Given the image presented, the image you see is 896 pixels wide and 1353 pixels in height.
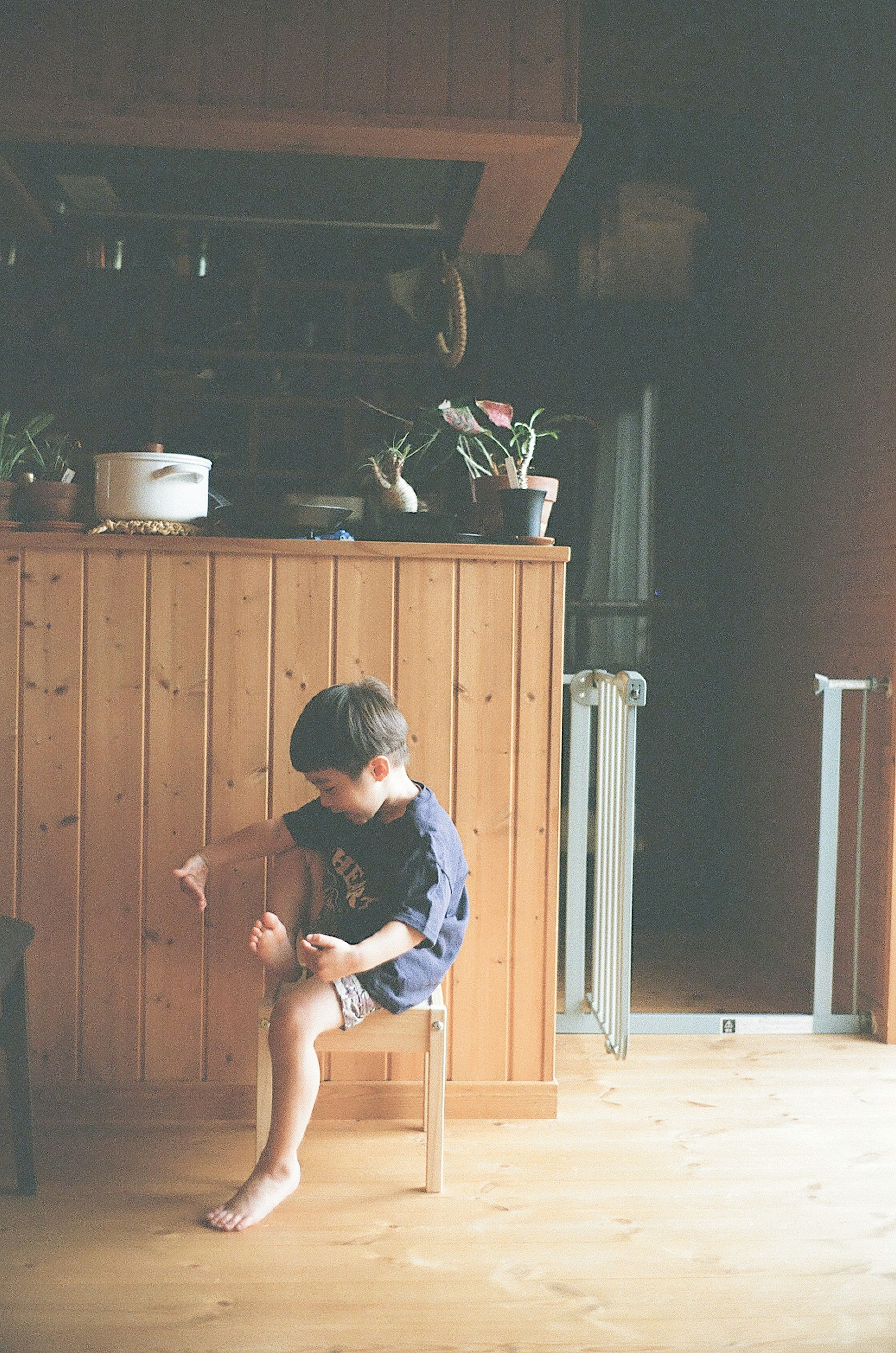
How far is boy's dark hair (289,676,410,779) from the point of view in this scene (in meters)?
1.86

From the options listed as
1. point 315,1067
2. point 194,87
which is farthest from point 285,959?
point 194,87

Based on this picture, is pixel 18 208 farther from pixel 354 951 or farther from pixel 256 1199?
pixel 256 1199

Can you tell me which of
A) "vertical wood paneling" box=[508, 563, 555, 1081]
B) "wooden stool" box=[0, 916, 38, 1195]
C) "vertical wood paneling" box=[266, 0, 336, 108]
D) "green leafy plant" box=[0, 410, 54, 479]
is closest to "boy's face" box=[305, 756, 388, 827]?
"vertical wood paneling" box=[508, 563, 555, 1081]

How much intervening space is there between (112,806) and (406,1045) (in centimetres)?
75

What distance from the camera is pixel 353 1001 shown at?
1.88m

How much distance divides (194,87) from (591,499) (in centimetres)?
207

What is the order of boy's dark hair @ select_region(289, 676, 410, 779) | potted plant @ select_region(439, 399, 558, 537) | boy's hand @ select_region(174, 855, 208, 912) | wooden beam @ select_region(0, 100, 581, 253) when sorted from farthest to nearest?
wooden beam @ select_region(0, 100, 581, 253) → potted plant @ select_region(439, 399, 558, 537) → boy's hand @ select_region(174, 855, 208, 912) → boy's dark hair @ select_region(289, 676, 410, 779)

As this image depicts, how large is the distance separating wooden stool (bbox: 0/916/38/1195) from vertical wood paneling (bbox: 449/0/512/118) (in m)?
1.98

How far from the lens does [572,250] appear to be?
4094 millimetres

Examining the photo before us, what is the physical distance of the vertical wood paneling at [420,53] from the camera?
2473 mm

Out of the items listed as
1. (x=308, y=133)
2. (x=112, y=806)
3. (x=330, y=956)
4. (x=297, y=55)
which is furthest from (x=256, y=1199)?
(x=297, y=55)

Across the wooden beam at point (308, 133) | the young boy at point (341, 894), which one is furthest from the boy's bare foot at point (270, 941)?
the wooden beam at point (308, 133)

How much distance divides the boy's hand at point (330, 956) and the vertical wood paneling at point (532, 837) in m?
0.56

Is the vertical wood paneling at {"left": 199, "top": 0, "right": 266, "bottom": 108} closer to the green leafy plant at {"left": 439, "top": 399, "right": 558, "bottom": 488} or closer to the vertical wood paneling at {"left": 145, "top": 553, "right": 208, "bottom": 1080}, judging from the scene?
the green leafy plant at {"left": 439, "top": 399, "right": 558, "bottom": 488}
